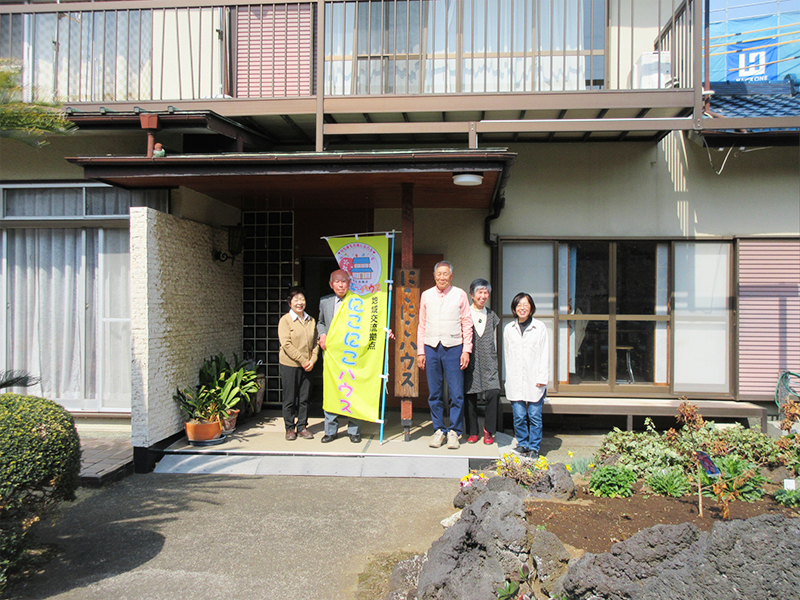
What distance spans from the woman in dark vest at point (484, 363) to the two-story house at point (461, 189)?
1.31 m

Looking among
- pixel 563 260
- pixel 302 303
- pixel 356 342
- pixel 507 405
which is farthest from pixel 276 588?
→ pixel 563 260

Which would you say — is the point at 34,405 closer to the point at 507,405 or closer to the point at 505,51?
the point at 507,405

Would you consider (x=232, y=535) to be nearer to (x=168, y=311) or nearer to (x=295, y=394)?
(x=295, y=394)

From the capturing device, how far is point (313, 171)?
5836 mm

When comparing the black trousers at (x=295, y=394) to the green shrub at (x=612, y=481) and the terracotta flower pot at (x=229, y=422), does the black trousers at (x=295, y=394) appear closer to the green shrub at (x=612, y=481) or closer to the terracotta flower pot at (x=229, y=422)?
the terracotta flower pot at (x=229, y=422)

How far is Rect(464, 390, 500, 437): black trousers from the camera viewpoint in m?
6.50

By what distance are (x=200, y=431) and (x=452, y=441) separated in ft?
9.02

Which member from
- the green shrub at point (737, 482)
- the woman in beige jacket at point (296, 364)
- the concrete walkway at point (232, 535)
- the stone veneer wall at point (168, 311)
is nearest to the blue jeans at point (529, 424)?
the concrete walkway at point (232, 535)

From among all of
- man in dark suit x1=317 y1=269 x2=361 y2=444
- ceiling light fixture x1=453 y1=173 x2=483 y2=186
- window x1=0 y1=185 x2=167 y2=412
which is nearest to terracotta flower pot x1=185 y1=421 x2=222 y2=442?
man in dark suit x1=317 y1=269 x2=361 y2=444

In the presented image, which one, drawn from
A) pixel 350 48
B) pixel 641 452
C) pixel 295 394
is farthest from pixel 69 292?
pixel 641 452

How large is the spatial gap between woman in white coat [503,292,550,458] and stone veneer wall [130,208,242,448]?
3.66m

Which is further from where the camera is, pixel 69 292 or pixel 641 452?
pixel 69 292

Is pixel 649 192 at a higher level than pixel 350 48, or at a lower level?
lower

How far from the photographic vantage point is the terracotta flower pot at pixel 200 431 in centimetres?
643
